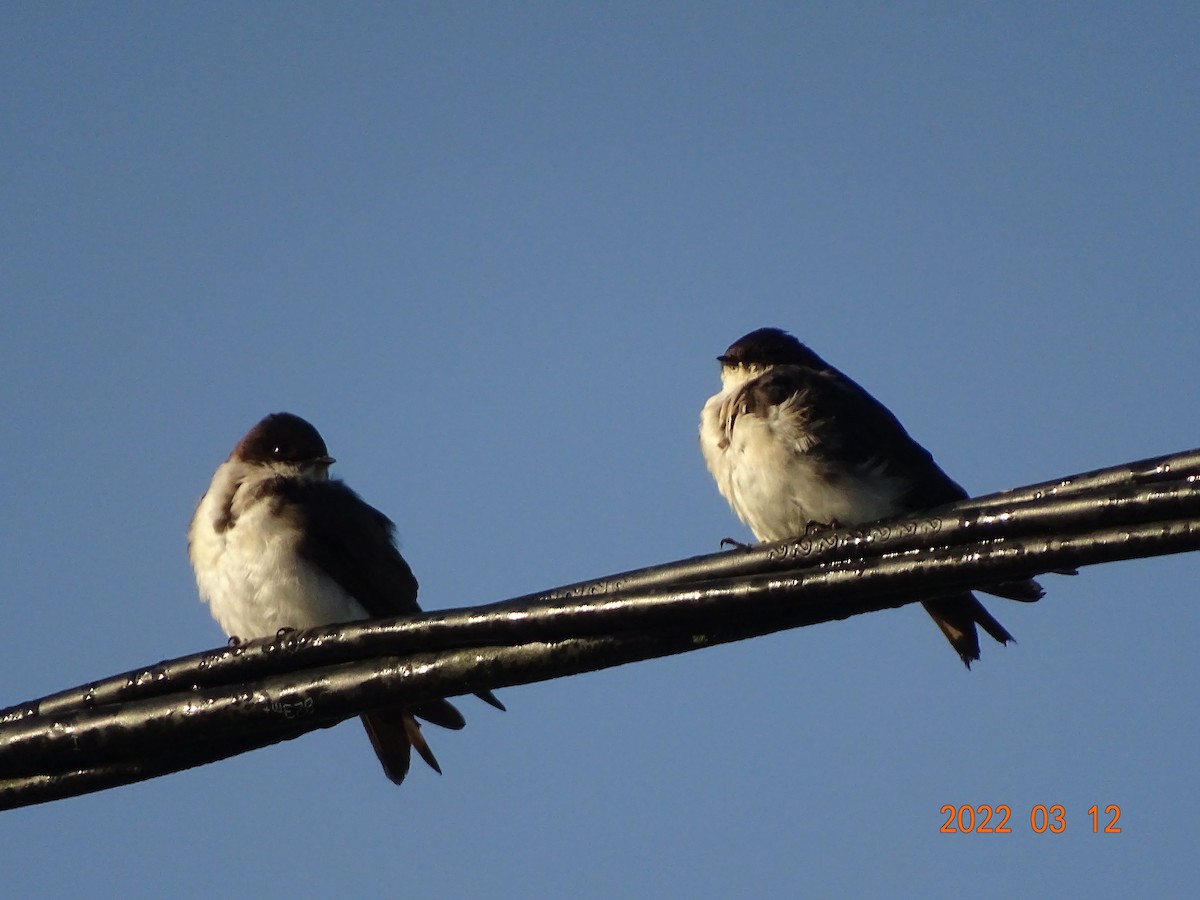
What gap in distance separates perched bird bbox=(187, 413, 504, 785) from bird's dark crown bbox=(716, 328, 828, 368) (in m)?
1.86

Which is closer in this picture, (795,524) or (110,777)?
(110,777)

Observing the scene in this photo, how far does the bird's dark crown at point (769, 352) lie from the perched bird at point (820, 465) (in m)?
0.57

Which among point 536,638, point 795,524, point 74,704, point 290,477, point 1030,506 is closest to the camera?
point 1030,506

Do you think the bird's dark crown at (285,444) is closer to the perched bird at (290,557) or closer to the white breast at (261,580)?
the perched bird at (290,557)

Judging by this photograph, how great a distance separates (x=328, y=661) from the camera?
12.4 feet

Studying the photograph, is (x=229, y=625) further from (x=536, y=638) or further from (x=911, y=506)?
(x=536, y=638)

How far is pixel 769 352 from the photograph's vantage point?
8.09 meters

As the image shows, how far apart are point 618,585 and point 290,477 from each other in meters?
4.30

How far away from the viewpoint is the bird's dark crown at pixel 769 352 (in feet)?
26.5

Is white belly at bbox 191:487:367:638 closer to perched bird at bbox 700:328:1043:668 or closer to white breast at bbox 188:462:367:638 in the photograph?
white breast at bbox 188:462:367:638

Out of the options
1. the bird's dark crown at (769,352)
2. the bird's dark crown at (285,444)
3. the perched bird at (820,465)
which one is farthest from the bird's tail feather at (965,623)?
the bird's dark crown at (285,444)

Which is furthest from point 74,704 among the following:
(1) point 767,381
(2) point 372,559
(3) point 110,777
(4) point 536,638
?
(1) point 767,381

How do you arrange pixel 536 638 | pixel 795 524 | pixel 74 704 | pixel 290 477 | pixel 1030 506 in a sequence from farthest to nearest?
pixel 290 477
pixel 795 524
pixel 74 704
pixel 536 638
pixel 1030 506

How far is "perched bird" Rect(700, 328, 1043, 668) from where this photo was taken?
23.0 feet
